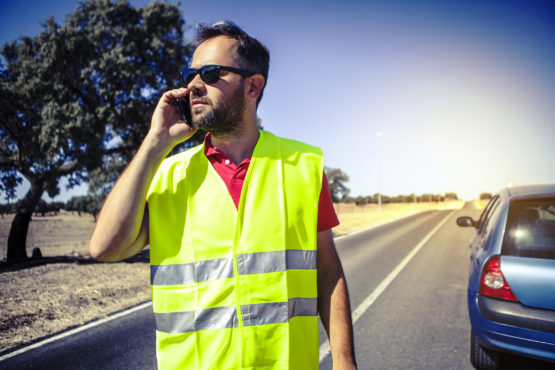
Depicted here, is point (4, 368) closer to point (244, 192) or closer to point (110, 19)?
point (244, 192)

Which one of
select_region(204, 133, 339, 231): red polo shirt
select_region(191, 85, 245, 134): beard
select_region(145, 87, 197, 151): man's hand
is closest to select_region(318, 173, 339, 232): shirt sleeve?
select_region(204, 133, 339, 231): red polo shirt

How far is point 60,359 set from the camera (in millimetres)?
3426

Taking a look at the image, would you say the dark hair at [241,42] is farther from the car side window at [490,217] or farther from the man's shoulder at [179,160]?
the car side window at [490,217]

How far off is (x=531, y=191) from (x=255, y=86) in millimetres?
3163

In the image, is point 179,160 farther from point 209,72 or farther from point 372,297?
point 372,297

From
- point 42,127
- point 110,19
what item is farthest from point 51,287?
point 110,19

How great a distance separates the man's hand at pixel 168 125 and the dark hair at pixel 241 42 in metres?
0.34

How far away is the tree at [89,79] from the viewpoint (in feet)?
28.7

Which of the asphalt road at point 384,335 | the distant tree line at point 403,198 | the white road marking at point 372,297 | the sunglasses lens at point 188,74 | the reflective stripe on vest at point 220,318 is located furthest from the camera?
the distant tree line at point 403,198

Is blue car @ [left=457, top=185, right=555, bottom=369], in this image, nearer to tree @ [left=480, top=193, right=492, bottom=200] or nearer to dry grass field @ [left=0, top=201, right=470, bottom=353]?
dry grass field @ [left=0, top=201, right=470, bottom=353]

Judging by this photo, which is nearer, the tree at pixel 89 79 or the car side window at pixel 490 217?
the car side window at pixel 490 217

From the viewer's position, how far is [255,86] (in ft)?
5.51

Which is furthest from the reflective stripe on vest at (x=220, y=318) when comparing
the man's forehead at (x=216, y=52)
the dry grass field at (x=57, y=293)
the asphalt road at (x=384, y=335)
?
the asphalt road at (x=384, y=335)

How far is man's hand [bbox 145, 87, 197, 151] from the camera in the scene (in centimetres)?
134
